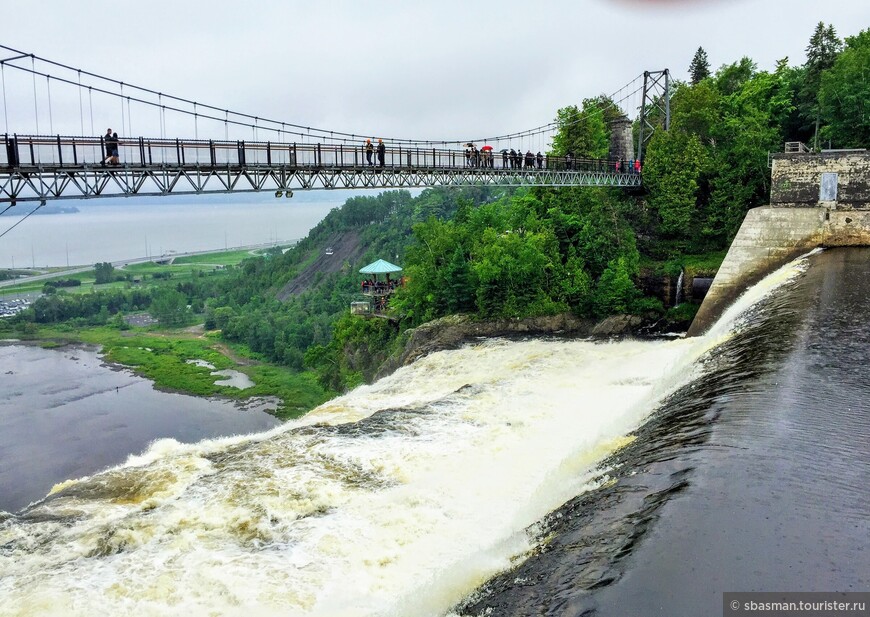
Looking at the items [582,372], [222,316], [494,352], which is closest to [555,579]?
[582,372]

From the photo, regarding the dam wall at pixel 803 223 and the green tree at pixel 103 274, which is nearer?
the dam wall at pixel 803 223

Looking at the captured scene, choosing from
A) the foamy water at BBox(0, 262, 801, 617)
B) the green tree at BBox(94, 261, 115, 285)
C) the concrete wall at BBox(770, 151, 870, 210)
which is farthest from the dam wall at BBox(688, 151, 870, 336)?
the green tree at BBox(94, 261, 115, 285)

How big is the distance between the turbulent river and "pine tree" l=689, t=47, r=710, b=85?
42.8m

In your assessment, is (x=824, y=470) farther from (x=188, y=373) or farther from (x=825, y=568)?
(x=188, y=373)

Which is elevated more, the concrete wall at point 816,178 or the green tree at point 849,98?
the green tree at point 849,98

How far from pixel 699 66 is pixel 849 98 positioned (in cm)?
2504

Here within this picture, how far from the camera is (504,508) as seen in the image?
10.8m

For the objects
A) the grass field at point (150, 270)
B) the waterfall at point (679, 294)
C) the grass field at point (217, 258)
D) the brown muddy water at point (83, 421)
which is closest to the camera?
the waterfall at point (679, 294)

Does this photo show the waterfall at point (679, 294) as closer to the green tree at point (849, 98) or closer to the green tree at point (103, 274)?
the green tree at point (849, 98)

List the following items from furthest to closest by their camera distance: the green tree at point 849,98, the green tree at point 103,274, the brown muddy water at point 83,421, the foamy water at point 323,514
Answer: the green tree at point 103,274
the brown muddy water at point 83,421
the green tree at point 849,98
the foamy water at point 323,514

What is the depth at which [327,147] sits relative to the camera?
23.5 meters

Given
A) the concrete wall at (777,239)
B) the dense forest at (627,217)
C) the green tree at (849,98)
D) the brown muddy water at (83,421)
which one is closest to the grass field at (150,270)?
the brown muddy water at (83,421)

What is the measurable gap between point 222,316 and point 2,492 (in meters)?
46.6

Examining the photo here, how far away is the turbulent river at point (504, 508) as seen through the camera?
691 centimetres
